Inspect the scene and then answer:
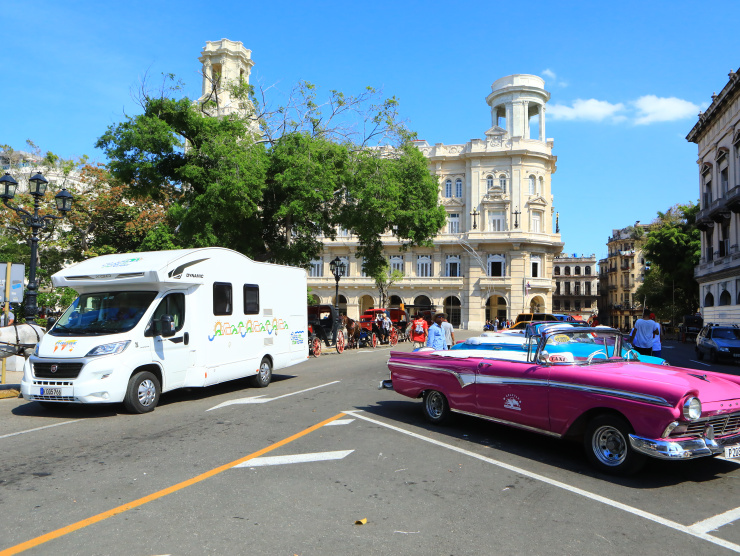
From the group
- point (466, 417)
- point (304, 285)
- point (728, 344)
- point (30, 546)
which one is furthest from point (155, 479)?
point (728, 344)

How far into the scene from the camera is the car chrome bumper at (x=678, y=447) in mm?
5367

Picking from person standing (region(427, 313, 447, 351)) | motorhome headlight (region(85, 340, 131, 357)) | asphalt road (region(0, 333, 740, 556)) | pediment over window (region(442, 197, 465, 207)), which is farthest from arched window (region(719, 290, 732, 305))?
motorhome headlight (region(85, 340, 131, 357))

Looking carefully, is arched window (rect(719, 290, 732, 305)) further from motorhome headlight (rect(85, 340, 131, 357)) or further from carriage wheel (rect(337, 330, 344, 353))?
motorhome headlight (rect(85, 340, 131, 357))

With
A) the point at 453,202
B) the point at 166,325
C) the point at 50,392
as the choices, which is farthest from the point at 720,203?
the point at 50,392

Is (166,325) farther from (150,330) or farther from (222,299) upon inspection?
(222,299)

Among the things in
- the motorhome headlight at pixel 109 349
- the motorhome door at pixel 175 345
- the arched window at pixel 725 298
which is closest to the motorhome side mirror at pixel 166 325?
the motorhome door at pixel 175 345

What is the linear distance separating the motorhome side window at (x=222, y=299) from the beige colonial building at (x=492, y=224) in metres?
47.7

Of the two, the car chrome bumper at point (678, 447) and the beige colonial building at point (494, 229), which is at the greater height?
the beige colonial building at point (494, 229)

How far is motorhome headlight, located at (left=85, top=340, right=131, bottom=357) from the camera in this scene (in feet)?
29.5

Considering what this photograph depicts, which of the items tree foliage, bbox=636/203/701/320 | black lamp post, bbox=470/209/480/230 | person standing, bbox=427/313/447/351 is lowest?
person standing, bbox=427/313/447/351

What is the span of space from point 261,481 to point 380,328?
82.3 ft

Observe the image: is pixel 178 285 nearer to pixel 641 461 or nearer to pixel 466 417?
pixel 466 417

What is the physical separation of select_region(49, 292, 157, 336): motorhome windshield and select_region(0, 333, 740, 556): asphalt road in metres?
1.59

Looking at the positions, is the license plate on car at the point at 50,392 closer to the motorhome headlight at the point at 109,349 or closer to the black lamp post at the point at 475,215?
the motorhome headlight at the point at 109,349
